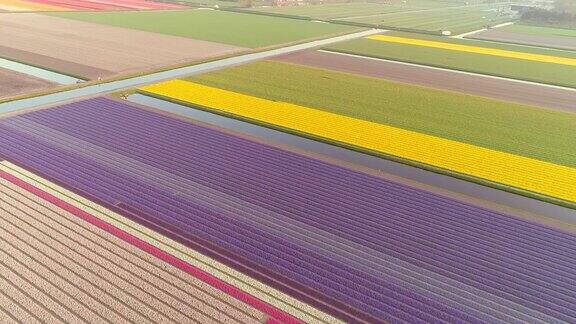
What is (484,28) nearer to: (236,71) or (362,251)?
(236,71)

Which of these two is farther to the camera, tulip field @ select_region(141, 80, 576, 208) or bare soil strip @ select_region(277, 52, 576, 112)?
bare soil strip @ select_region(277, 52, 576, 112)

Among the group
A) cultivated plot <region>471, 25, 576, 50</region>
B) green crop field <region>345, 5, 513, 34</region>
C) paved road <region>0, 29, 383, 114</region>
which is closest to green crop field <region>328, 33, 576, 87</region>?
paved road <region>0, 29, 383, 114</region>

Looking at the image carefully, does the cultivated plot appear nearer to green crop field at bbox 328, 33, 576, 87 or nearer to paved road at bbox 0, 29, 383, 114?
green crop field at bbox 328, 33, 576, 87

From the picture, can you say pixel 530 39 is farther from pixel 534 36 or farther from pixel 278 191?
pixel 278 191

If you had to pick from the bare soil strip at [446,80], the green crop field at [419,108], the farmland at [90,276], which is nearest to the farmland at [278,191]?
the farmland at [90,276]

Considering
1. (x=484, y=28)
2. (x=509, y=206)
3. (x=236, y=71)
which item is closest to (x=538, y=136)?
(x=509, y=206)
